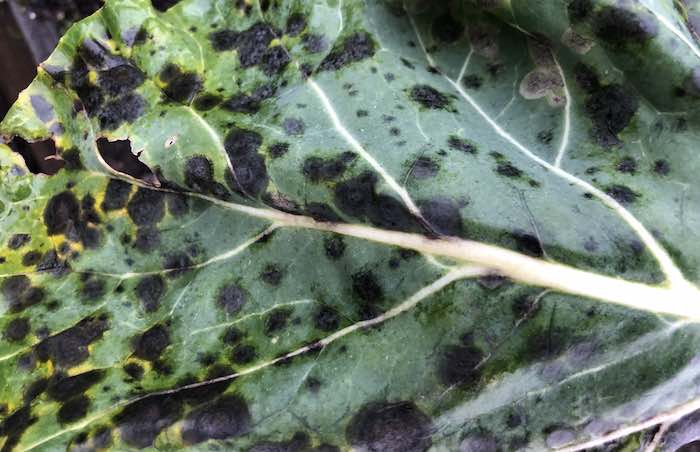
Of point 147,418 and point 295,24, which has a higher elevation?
point 295,24

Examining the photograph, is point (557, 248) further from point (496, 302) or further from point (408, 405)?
point (408, 405)

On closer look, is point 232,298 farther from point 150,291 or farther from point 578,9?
point 578,9

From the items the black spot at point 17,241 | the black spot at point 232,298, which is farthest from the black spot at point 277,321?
the black spot at point 17,241

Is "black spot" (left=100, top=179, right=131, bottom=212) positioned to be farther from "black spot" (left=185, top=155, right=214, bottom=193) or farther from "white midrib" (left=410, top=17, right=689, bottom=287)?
"white midrib" (left=410, top=17, right=689, bottom=287)

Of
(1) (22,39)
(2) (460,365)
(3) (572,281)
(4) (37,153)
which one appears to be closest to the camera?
(3) (572,281)

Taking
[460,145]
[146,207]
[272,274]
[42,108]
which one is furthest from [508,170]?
[42,108]

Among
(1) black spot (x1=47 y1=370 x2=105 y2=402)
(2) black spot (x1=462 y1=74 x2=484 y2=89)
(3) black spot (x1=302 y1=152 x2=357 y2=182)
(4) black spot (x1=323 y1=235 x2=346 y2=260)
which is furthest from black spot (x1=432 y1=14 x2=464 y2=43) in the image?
(1) black spot (x1=47 y1=370 x2=105 y2=402)

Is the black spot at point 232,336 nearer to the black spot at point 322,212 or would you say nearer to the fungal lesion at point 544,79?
the black spot at point 322,212

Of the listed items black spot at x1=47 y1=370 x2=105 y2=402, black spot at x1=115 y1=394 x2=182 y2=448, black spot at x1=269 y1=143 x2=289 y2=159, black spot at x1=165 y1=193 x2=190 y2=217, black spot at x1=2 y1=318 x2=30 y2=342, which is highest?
black spot at x1=269 y1=143 x2=289 y2=159
